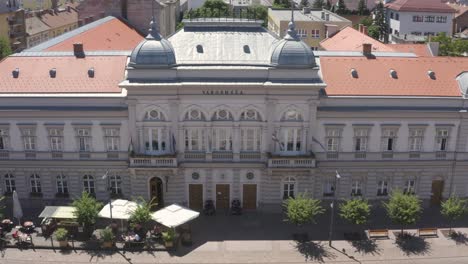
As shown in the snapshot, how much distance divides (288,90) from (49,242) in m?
25.1

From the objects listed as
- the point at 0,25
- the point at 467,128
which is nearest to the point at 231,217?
the point at 467,128

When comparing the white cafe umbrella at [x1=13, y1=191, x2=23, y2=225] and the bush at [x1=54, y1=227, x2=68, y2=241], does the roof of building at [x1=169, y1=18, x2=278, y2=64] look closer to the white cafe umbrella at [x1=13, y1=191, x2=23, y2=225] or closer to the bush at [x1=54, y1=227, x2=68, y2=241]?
the bush at [x1=54, y1=227, x2=68, y2=241]

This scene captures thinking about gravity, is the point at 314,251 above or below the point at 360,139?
below

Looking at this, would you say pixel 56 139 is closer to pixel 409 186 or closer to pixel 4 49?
pixel 409 186

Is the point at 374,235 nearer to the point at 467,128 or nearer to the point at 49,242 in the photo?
the point at 467,128

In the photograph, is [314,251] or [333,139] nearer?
[314,251]

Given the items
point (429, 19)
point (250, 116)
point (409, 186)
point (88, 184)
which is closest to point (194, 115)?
point (250, 116)

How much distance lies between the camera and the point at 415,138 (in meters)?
53.8

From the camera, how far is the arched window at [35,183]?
54.6 m

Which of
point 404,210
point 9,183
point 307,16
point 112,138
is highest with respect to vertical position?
point 307,16

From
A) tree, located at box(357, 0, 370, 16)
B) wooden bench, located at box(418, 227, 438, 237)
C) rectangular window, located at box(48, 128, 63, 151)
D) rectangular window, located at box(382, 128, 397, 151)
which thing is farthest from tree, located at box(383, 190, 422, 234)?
tree, located at box(357, 0, 370, 16)

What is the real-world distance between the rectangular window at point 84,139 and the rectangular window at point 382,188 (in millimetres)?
28534

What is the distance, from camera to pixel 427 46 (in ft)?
266

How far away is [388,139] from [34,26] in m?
99.0
